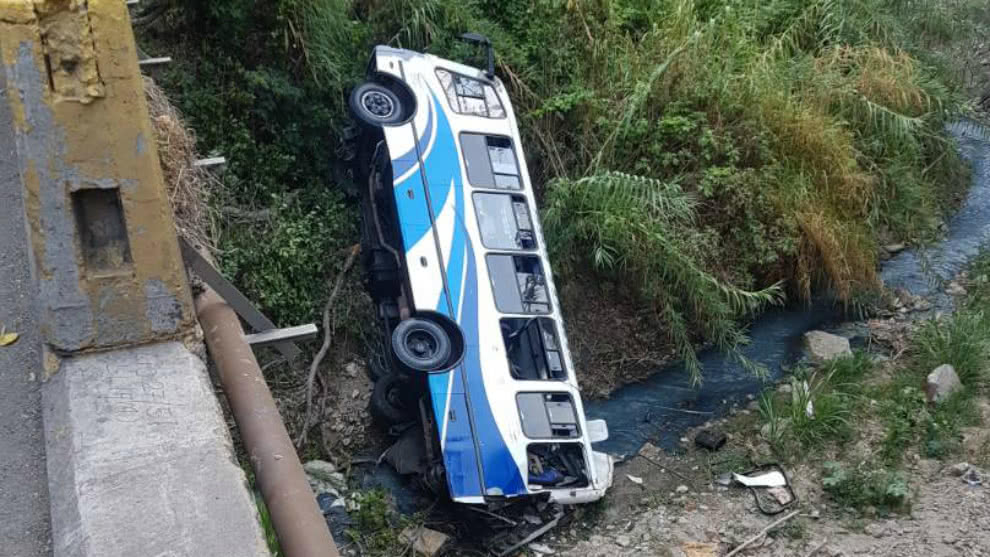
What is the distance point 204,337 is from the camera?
12.5ft

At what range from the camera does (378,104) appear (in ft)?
25.9

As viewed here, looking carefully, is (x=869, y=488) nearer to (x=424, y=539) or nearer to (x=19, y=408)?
(x=424, y=539)

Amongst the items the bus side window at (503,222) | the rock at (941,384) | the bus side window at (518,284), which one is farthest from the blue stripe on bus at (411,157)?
the rock at (941,384)

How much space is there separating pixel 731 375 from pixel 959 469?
6.95 ft

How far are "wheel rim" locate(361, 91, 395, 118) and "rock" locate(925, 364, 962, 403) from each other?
5.26 m

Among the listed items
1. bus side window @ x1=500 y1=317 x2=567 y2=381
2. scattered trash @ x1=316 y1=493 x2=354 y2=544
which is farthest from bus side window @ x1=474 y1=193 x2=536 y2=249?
scattered trash @ x1=316 y1=493 x2=354 y2=544

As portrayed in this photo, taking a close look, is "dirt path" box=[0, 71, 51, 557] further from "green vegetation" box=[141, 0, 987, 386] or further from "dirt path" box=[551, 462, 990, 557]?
"dirt path" box=[551, 462, 990, 557]

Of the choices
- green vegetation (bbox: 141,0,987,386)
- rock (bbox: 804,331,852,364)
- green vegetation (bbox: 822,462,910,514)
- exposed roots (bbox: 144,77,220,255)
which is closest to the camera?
exposed roots (bbox: 144,77,220,255)

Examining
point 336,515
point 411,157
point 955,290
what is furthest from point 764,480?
point 411,157

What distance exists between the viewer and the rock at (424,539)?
21.2ft

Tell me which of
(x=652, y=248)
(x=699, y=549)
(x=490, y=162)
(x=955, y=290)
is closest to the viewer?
(x=699, y=549)

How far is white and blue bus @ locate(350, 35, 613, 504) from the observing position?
6.65 meters

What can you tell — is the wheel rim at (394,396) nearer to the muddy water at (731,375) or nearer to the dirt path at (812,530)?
the dirt path at (812,530)

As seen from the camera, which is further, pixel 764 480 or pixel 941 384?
pixel 941 384
